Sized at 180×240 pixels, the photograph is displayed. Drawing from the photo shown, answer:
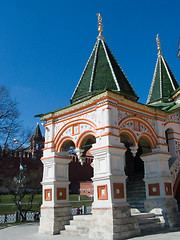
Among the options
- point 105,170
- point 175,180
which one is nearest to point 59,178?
point 105,170

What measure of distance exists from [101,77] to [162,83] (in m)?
6.32

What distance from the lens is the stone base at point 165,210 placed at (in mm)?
10656

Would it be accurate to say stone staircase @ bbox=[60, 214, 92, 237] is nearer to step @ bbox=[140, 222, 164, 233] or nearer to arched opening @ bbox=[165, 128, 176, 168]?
step @ bbox=[140, 222, 164, 233]

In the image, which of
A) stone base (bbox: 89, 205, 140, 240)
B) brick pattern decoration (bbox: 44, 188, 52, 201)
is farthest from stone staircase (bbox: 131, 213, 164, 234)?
brick pattern decoration (bbox: 44, 188, 52, 201)

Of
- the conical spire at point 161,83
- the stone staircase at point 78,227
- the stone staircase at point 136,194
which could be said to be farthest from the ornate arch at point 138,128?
the conical spire at point 161,83

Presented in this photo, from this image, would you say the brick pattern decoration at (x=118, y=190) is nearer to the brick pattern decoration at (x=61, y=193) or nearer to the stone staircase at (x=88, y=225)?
the stone staircase at (x=88, y=225)

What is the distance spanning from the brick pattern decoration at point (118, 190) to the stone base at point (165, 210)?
2459mm

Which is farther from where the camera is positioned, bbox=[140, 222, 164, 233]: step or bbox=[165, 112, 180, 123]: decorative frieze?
bbox=[165, 112, 180, 123]: decorative frieze

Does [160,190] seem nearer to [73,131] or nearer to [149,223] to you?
[149,223]

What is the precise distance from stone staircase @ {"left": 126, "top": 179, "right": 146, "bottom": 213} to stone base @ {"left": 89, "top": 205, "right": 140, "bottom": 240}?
279cm

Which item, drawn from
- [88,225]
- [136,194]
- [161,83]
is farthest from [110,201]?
[161,83]

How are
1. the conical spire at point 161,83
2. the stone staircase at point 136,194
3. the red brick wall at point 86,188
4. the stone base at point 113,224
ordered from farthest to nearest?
the red brick wall at point 86,188 → the conical spire at point 161,83 → the stone staircase at point 136,194 → the stone base at point 113,224

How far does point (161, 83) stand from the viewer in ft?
56.9

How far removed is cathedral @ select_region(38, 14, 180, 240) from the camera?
9.27 meters
